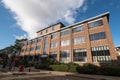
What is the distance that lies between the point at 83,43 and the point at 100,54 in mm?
6132

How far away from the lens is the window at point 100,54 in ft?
79.6

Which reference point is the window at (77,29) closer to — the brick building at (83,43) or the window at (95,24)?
the brick building at (83,43)

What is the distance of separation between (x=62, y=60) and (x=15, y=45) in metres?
42.4

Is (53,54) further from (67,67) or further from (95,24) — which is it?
(95,24)

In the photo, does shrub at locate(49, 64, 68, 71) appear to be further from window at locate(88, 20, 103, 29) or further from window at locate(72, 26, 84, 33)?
window at locate(88, 20, 103, 29)

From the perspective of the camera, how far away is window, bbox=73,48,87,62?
2873 centimetres

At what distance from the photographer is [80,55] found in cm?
2970

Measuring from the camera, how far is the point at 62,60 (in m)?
34.5

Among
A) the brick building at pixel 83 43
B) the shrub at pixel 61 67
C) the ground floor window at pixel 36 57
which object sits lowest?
the shrub at pixel 61 67

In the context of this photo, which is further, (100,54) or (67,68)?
(67,68)

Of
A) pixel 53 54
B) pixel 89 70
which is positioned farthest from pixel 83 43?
pixel 53 54

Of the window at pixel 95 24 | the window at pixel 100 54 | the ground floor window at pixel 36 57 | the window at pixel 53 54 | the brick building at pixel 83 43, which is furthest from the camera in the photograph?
the ground floor window at pixel 36 57

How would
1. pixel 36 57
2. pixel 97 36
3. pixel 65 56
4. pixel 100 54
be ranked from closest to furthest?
pixel 100 54 → pixel 97 36 → pixel 65 56 → pixel 36 57

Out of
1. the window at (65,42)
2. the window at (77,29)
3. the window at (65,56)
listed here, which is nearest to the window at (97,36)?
the window at (77,29)
